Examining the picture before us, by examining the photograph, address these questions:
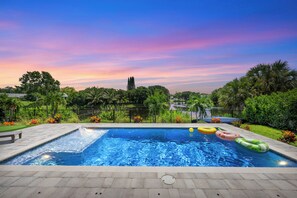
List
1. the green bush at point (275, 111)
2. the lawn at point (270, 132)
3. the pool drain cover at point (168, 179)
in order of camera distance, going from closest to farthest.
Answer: the pool drain cover at point (168, 179) → the lawn at point (270, 132) → the green bush at point (275, 111)

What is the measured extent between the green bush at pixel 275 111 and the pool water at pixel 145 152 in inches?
165

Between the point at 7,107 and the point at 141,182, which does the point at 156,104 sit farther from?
the point at 7,107

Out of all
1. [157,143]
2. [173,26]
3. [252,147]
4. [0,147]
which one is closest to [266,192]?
[252,147]

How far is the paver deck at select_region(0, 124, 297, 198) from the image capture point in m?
2.84

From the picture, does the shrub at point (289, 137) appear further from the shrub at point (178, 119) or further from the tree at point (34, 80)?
the tree at point (34, 80)

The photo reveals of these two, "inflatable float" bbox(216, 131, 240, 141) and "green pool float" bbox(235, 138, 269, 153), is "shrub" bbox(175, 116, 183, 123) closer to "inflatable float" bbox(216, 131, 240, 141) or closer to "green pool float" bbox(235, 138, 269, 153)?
"inflatable float" bbox(216, 131, 240, 141)

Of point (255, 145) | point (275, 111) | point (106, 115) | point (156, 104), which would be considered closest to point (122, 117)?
point (106, 115)

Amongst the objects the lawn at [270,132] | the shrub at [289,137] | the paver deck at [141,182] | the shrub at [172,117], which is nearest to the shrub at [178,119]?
the shrub at [172,117]

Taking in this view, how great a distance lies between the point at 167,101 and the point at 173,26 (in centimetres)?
514

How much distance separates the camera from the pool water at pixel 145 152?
17.1ft

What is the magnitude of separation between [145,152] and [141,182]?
3.28 metres

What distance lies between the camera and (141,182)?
3242 mm

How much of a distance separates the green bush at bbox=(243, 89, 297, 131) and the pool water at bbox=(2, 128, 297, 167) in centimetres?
419

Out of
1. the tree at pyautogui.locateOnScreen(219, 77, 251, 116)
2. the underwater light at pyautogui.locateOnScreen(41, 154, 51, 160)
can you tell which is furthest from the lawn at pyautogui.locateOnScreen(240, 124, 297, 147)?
the underwater light at pyautogui.locateOnScreen(41, 154, 51, 160)
